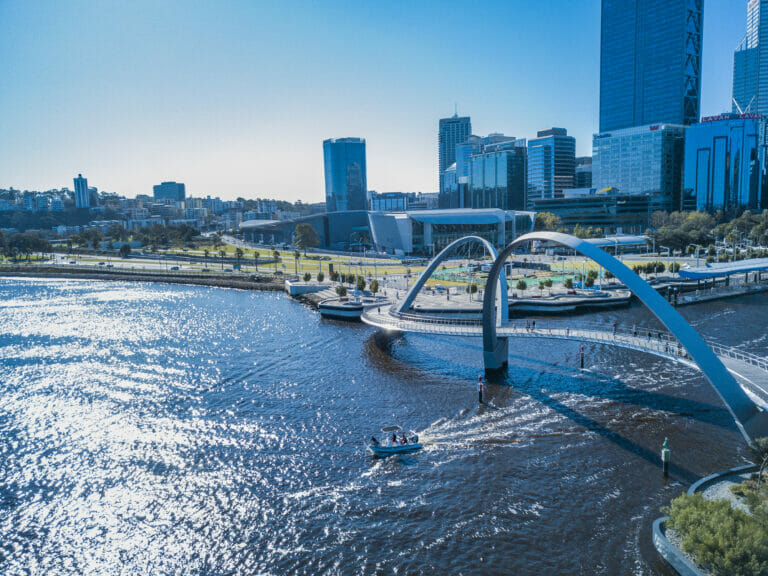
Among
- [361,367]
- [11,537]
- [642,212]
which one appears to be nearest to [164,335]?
[361,367]

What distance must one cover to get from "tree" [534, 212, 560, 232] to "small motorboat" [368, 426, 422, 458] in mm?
132548

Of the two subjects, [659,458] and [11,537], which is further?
[659,458]

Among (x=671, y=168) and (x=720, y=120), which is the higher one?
(x=720, y=120)

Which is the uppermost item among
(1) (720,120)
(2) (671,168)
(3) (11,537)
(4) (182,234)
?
(1) (720,120)

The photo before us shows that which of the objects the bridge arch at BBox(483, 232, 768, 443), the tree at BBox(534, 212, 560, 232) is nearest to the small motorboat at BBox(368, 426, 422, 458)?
the bridge arch at BBox(483, 232, 768, 443)

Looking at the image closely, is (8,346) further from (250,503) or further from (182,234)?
(182,234)

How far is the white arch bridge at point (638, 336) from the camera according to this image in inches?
1059

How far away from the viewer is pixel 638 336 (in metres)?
41.2

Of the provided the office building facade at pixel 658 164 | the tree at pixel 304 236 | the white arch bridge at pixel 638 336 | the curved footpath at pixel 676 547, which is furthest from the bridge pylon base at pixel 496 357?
the office building facade at pixel 658 164

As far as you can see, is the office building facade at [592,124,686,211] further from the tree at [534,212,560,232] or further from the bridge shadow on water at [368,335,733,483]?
the bridge shadow on water at [368,335,733,483]

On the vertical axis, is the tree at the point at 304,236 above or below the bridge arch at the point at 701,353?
above

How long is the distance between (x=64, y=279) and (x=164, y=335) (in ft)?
275

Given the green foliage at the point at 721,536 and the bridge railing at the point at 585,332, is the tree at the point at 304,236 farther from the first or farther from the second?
the green foliage at the point at 721,536

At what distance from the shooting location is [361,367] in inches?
1892
